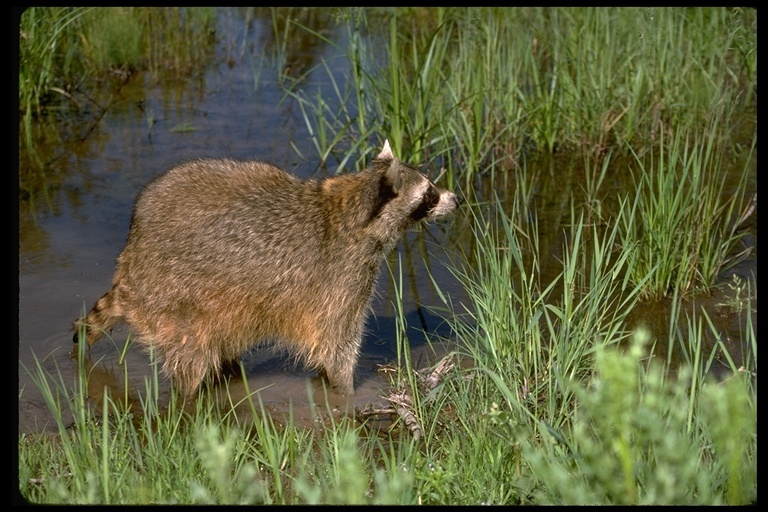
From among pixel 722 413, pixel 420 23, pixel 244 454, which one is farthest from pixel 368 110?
pixel 722 413

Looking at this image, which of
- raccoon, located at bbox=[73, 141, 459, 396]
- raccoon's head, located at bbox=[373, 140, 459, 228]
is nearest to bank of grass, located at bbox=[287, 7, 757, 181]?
raccoon's head, located at bbox=[373, 140, 459, 228]

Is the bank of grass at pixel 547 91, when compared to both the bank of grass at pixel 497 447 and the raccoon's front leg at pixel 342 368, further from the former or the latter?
the bank of grass at pixel 497 447

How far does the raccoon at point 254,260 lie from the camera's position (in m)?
4.91

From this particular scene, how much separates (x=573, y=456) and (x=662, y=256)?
2.85 m

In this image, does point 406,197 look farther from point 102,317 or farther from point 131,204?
point 131,204

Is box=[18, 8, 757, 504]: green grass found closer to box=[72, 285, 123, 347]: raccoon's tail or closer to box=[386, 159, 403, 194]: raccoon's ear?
box=[72, 285, 123, 347]: raccoon's tail

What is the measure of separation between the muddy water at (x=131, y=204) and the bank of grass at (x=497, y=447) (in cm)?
31

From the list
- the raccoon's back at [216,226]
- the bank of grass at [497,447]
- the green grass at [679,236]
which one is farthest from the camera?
the green grass at [679,236]

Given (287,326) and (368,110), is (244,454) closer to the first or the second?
(287,326)

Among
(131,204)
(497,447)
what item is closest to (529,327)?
(497,447)

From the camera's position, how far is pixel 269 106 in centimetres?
900

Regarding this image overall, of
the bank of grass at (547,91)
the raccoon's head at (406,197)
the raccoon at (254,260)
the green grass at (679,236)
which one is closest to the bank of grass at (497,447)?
the raccoon at (254,260)

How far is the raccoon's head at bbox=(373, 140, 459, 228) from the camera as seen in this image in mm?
5098

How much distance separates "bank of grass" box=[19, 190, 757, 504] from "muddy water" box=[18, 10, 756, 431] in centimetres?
31
